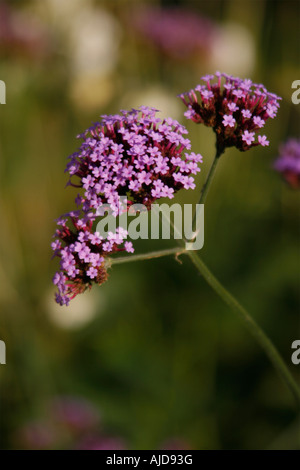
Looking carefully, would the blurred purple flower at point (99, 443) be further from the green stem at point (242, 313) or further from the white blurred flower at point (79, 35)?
the white blurred flower at point (79, 35)

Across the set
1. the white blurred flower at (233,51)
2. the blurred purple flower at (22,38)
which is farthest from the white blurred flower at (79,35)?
the white blurred flower at (233,51)

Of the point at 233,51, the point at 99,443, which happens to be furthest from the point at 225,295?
the point at 233,51

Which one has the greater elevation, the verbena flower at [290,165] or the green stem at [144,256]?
the verbena flower at [290,165]

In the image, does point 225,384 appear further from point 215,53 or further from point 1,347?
point 215,53

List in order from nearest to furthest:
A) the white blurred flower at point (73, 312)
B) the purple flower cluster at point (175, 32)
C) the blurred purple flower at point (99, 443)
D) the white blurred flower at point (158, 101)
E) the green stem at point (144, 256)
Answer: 1. the green stem at point (144, 256)
2. the blurred purple flower at point (99, 443)
3. the white blurred flower at point (73, 312)
4. the white blurred flower at point (158, 101)
5. the purple flower cluster at point (175, 32)

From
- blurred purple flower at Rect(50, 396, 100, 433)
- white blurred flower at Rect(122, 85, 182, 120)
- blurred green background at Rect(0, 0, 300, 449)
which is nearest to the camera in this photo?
blurred purple flower at Rect(50, 396, 100, 433)

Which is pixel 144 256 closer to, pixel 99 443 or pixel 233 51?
pixel 99 443

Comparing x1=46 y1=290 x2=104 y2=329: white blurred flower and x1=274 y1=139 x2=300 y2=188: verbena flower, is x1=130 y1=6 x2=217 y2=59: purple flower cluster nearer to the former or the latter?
x1=274 y1=139 x2=300 y2=188: verbena flower

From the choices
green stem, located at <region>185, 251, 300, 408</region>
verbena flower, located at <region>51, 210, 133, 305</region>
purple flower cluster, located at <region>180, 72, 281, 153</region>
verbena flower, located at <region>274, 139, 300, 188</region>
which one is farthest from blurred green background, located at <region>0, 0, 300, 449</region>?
verbena flower, located at <region>51, 210, 133, 305</region>
